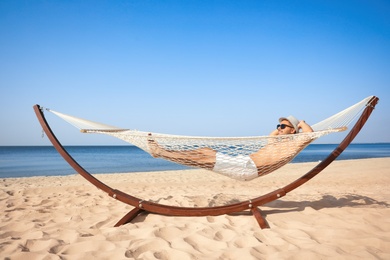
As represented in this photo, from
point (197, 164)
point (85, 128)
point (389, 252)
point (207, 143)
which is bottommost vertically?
point (389, 252)

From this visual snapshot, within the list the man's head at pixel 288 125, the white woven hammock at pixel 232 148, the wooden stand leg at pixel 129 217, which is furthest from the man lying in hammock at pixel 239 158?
the wooden stand leg at pixel 129 217

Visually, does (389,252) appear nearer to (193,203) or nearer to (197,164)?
(197,164)

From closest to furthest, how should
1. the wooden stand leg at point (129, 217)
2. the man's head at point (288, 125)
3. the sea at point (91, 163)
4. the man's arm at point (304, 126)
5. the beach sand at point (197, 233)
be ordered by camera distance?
the beach sand at point (197, 233)
the wooden stand leg at point (129, 217)
the man's arm at point (304, 126)
the man's head at point (288, 125)
the sea at point (91, 163)

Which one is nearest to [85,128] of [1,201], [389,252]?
[1,201]

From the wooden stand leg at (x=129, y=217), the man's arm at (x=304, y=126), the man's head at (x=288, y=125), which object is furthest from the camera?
the man's head at (x=288, y=125)

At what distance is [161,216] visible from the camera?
2.79m

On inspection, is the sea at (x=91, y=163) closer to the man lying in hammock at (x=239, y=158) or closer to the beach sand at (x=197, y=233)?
the beach sand at (x=197, y=233)

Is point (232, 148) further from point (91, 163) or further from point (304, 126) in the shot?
point (91, 163)

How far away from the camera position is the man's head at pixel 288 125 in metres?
3.00

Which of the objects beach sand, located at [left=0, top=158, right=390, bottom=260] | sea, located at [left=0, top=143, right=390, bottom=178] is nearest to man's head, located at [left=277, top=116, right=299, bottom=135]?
beach sand, located at [left=0, top=158, right=390, bottom=260]

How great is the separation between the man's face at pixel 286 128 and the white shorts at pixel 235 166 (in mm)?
607

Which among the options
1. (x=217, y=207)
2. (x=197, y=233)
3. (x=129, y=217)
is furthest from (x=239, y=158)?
(x=129, y=217)

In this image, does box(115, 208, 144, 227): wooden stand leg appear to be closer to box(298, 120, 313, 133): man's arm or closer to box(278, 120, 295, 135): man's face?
box(278, 120, 295, 135): man's face

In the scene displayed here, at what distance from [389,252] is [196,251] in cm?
128
